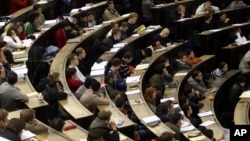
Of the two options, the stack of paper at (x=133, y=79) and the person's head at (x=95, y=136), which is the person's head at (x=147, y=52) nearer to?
the stack of paper at (x=133, y=79)

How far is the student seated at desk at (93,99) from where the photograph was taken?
6.17 metres

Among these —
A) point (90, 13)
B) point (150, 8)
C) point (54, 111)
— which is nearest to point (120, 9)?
point (150, 8)

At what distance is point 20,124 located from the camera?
4.51m

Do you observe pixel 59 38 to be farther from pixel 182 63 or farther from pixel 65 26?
pixel 182 63

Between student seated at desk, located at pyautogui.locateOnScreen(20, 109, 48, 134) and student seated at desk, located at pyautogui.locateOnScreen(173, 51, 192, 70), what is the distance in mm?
4357

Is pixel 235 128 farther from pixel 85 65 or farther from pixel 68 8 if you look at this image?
pixel 68 8

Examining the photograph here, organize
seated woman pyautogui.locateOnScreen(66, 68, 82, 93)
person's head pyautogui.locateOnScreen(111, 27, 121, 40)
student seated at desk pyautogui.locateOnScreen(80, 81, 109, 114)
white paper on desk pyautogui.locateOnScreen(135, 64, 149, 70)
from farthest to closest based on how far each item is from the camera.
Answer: person's head pyautogui.locateOnScreen(111, 27, 121, 40) < white paper on desk pyautogui.locateOnScreen(135, 64, 149, 70) < seated woman pyautogui.locateOnScreen(66, 68, 82, 93) < student seated at desk pyautogui.locateOnScreen(80, 81, 109, 114)

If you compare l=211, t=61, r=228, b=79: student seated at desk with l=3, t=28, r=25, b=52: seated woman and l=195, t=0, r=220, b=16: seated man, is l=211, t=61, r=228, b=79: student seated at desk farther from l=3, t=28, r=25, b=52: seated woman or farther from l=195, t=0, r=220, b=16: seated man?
l=3, t=28, r=25, b=52: seated woman

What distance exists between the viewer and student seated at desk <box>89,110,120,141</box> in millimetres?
4969

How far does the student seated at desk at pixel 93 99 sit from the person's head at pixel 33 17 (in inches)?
119

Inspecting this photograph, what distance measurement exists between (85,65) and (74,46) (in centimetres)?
43

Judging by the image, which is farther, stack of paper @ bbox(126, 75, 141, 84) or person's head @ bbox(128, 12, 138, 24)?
person's head @ bbox(128, 12, 138, 24)

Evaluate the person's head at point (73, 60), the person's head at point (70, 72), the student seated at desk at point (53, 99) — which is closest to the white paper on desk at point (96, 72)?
the person's head at point (73, 60)

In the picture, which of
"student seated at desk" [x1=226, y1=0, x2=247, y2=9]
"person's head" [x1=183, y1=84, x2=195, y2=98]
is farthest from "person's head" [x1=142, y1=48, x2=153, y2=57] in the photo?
"student seated at desk" [x1=226, y1=0, x2=247, y2=9]
